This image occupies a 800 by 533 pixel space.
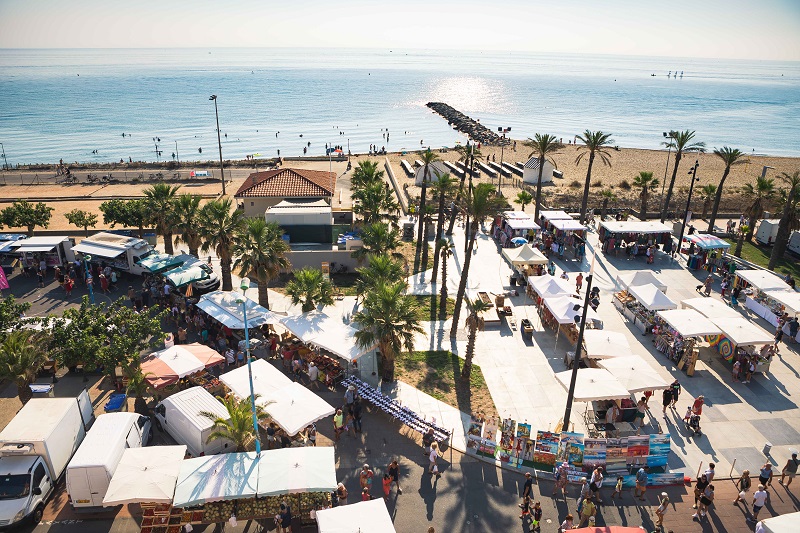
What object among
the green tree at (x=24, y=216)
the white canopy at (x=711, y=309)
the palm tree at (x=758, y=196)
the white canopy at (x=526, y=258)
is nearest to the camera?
the white canopy at (x=711, y=309)

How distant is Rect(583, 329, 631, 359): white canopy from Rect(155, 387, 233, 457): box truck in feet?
45.5

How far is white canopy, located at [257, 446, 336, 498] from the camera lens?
13555mm

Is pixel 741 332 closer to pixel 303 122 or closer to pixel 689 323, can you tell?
pixel 689 323

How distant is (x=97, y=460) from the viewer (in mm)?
13883

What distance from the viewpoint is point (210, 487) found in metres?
13.5

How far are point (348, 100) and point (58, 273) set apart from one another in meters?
157

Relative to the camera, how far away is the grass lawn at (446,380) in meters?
19.2

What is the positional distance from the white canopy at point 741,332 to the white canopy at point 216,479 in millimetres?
19021

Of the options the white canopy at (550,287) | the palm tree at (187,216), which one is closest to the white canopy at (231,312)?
the palm tree at (187,216)

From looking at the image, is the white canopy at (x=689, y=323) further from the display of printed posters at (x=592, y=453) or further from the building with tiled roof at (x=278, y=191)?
the building with tiled roof at (x=278, y=191)

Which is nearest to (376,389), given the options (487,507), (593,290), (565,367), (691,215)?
(487,507)

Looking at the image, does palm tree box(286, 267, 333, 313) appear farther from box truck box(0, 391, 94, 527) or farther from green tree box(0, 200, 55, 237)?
green tree box(0, 200, 55, 237)

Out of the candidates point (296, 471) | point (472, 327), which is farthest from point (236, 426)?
point (472, 327)

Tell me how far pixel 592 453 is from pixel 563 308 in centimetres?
853
